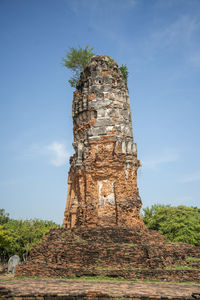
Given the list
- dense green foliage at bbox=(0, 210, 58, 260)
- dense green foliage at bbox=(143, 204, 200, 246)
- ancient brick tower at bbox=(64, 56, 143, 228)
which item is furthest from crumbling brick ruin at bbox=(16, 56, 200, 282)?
dense green foliage at bbox=(0, 210, 58, 260)

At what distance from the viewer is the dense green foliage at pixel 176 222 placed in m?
24.1

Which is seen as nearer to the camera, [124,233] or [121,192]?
[124,233]

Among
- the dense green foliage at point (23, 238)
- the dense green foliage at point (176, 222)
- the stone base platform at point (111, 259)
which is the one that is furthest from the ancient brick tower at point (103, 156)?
the dense green foliage at point (23, 238)

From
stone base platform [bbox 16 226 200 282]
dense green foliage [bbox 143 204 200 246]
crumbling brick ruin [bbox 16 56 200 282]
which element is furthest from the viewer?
dense green foliage [bbox 143 204 200 246]

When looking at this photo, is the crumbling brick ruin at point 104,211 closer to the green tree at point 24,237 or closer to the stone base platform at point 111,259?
the stone base platform at point 111,259

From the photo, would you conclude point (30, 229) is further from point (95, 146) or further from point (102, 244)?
point (102, 244)

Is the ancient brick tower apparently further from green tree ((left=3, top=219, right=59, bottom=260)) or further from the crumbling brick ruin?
green tree ((left=3, top=219, right=59, bottom=260))

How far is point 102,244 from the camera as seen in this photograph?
39.9 feet

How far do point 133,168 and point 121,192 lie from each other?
1.63 metres

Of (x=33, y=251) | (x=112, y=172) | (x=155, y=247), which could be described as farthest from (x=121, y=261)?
(x=112, y=172)

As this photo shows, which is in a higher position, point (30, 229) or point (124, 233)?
point (30, 229)

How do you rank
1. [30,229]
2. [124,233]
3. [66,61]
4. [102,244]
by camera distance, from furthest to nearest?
[30,229], [66,61], [124,233], [102,244]

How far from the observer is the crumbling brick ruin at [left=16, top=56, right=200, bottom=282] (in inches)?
445

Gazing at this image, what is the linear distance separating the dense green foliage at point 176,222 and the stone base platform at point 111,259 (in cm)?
1165
